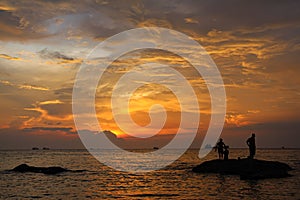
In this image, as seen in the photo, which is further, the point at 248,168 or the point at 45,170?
the point at 45,170

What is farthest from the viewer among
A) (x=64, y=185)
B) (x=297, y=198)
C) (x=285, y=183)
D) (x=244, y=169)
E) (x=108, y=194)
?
(x=244, y=169)

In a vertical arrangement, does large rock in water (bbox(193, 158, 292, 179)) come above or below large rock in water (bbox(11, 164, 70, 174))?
above

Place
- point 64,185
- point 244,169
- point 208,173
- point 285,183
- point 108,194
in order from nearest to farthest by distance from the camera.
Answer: point 108,194
point 285,183
point 64,185
point 244,169
point 208,173

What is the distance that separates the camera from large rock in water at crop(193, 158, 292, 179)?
3843cm

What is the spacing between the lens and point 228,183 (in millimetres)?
35438

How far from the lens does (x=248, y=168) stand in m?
41.0

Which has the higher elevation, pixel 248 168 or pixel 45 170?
pixel 248 168

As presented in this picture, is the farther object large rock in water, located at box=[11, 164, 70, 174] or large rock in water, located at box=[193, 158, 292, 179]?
large rock in water, located at box=[11, 164, 70, 174]

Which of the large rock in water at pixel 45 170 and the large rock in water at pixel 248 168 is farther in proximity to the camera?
the large rock in water at pixel 45 170

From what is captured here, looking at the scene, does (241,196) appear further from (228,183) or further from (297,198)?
(228,183)

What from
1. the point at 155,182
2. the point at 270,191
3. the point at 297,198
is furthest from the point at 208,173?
the point at 297,198

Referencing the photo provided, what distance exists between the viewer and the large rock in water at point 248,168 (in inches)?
1513

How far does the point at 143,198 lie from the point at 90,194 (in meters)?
5.79

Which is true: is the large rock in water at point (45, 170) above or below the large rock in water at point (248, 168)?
below
